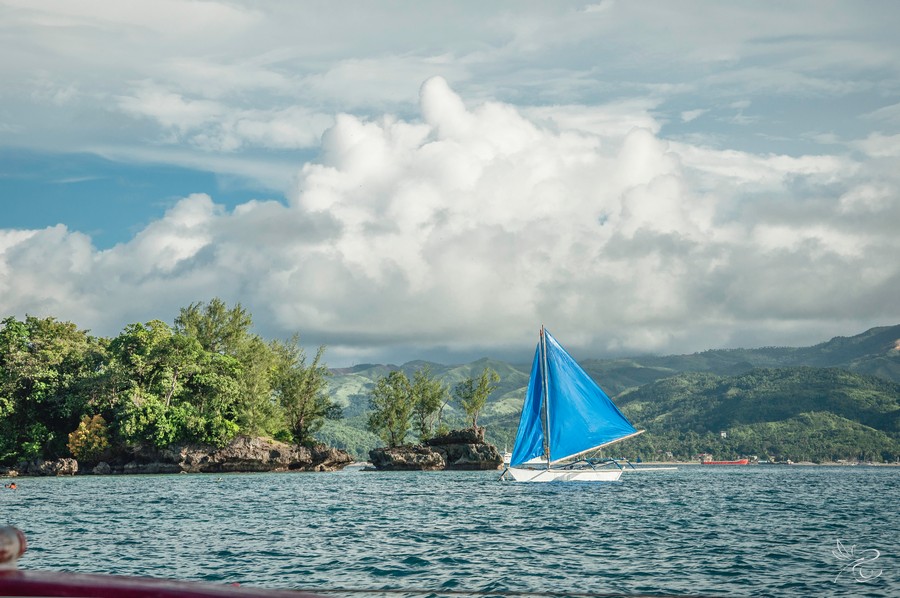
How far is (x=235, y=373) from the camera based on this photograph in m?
122

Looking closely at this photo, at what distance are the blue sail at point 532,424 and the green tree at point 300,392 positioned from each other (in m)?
61.8

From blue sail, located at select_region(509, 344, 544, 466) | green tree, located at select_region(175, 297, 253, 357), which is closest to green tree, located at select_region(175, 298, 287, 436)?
green tree, located at select_region(175, 297, 253, 357)

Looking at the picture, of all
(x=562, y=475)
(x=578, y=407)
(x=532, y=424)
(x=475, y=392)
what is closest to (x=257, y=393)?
(x=475, y=392)

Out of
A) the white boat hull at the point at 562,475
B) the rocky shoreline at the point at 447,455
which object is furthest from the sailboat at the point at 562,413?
the rocky shoreline at the point at 447,455

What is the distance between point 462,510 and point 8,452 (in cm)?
8610

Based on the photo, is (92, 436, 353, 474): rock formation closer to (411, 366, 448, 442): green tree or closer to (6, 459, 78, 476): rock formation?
(6, 459, 78, 476): rock formation

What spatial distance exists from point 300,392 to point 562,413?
68.6 meters

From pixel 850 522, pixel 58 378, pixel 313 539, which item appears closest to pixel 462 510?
pixel 313 539

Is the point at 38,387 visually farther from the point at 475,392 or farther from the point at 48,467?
the point at 475,392

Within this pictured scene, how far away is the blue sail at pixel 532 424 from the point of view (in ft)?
257

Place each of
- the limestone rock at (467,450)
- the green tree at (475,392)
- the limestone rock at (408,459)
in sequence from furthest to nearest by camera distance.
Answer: the green tree at (475,392)
the limestone rock at (467,450)
the limestone rock at (408,459)

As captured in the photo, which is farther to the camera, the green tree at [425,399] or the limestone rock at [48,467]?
the green tree at [425,399]

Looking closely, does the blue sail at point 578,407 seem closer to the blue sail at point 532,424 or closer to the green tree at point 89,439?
the blue sail at point 532,424

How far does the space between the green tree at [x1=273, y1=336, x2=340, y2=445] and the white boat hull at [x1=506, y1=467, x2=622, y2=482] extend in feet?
184
